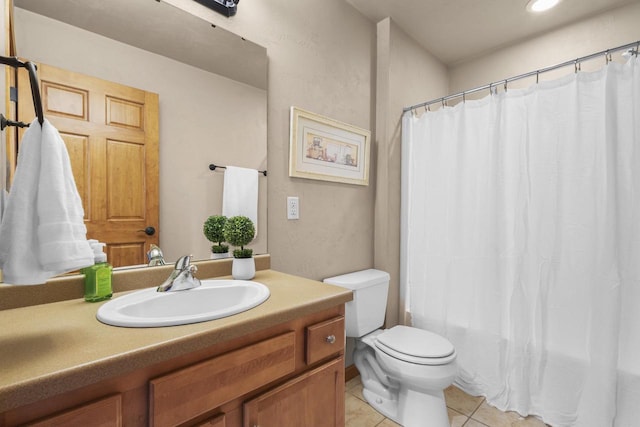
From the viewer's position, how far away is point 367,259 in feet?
7.10

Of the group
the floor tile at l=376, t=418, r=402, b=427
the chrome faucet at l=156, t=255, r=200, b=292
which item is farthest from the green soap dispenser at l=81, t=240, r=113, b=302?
the floor tile at l=376, t=418, r=402, b=427

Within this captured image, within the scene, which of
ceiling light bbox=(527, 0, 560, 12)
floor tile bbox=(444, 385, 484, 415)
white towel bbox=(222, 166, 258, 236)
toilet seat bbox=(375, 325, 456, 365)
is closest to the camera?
white towel bbox=(222, 166, 258, 236)

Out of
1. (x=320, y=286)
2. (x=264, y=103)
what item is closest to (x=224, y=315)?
(x=320, y=286)

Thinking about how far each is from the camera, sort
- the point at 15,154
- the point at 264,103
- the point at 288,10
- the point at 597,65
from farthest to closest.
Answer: the point at 597,65 < the point at 288,10 < the point at 264,103 < the point at 15,154

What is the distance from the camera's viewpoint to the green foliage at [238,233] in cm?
128

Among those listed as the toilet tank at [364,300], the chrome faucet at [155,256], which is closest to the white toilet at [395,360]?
the toilet tank at [364,300]

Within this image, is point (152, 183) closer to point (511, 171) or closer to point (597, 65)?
point (511, 171)

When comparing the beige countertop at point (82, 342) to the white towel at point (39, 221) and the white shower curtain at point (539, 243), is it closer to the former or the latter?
the white towel at point (39, 221)

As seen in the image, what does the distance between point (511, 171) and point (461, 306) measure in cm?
91

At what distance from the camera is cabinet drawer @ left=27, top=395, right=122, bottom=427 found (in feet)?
1.74

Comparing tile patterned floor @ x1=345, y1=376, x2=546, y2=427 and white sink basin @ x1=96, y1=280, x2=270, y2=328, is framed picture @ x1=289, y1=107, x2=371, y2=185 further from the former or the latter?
tile patterned floor @ x1=345, y1=376, x2=546, y2=427

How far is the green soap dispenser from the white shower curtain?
1.85m

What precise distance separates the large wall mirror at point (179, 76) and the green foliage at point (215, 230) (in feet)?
0.09

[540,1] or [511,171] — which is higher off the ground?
[540,1]
